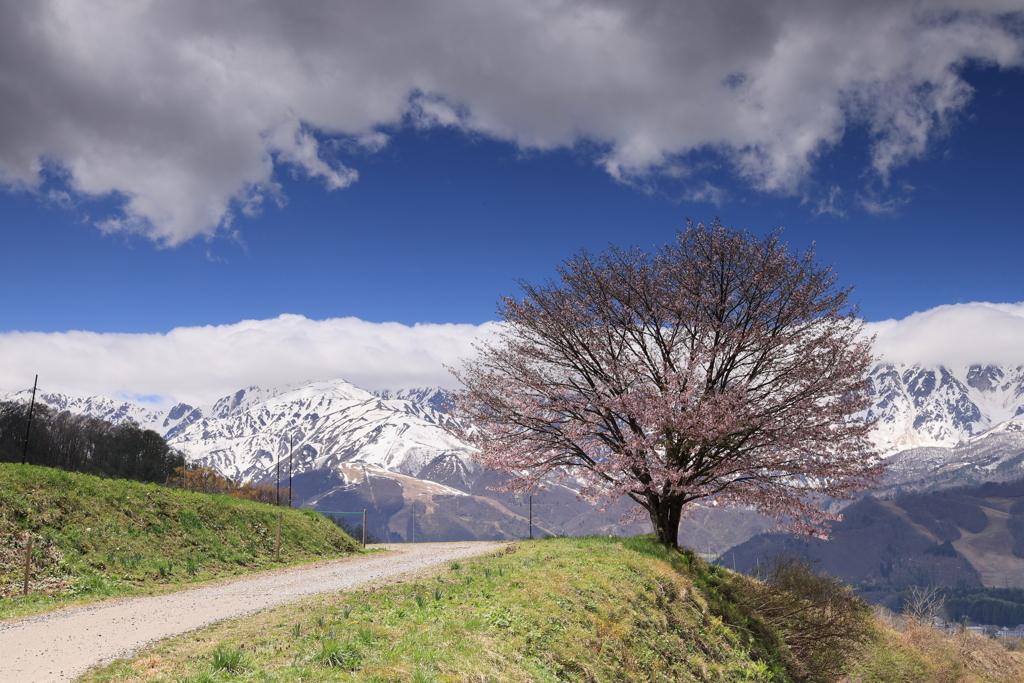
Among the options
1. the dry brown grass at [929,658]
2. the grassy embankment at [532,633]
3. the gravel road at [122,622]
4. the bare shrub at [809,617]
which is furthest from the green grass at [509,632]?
the dry brown grass at [929,658]

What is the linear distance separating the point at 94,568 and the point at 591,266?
19732mm

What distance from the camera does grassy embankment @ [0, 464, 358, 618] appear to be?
19.5 metres

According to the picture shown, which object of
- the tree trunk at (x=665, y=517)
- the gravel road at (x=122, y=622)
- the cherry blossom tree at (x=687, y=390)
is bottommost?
the gravel road at (x=122, y=622)

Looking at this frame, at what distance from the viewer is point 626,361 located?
23547 millimetres

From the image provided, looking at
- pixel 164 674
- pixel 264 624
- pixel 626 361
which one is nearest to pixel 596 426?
Result: pixel 626 361

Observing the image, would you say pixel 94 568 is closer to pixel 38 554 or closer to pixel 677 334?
pixel 38 554

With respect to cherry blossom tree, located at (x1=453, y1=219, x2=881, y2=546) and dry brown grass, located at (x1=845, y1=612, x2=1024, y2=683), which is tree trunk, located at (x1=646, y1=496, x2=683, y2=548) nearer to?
cherry blossom tree, located at (x1=453, y1=219, x2=881, y2=546)

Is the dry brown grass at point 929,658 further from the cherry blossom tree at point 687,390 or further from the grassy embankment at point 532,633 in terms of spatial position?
the cherry blossom tree at point 687,390

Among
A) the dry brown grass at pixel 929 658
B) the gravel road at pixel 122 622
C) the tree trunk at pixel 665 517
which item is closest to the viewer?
the gravel road at pixel 122 622

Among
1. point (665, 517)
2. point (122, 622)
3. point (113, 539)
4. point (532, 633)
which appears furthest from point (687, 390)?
point (113, 539)

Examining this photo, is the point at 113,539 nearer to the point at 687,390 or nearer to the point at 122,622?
the point at 122,622

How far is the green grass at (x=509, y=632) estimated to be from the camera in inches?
398

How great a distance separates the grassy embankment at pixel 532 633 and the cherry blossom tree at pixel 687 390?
3.19m

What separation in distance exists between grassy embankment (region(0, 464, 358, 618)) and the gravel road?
2054mm
